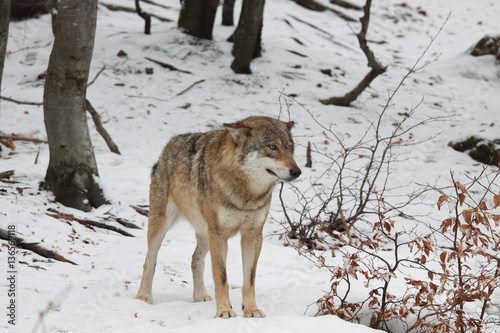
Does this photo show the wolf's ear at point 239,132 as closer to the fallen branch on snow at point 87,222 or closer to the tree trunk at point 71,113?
the fallen branch on snow at point 87,222

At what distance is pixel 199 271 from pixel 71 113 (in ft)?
10.8

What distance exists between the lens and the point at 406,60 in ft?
63.1

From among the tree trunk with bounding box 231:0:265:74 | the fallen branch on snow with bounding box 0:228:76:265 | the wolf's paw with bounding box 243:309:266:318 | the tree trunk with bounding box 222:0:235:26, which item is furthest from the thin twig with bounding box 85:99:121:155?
the tree trunk with bounding box 222:0:235:26

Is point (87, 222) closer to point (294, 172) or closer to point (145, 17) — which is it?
point (294, 172)

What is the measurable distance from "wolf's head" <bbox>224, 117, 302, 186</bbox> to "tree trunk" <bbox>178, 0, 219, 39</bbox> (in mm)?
11639

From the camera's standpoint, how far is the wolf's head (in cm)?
451

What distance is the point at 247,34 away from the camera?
14.0 m

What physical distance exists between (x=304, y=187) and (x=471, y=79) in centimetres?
1015

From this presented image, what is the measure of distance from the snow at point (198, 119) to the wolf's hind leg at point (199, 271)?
0.76 feet

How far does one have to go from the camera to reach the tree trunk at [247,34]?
44.8 feet

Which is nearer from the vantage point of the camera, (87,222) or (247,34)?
(87,222)

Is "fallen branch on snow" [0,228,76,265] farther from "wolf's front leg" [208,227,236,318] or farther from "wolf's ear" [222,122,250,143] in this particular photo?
"wolf's ear" [222,122,250,143]

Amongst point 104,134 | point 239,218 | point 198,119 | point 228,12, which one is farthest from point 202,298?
point 228,12

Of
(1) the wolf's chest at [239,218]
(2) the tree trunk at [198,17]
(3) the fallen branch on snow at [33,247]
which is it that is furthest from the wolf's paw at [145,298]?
(2) the tree trunk at [198,17]
